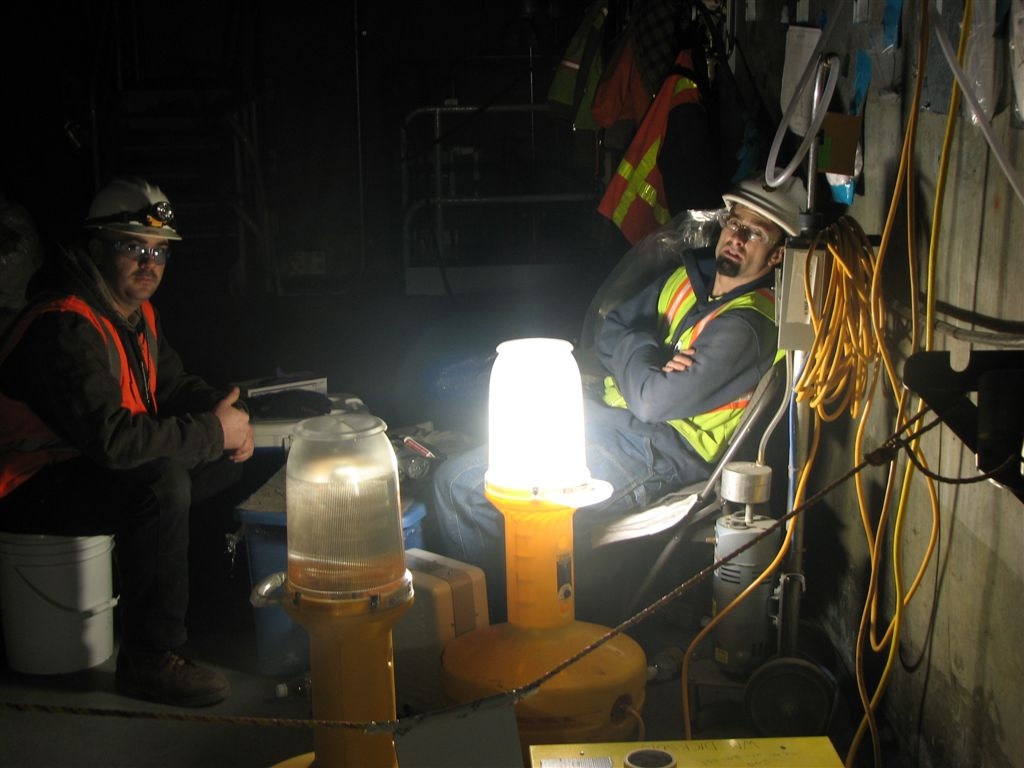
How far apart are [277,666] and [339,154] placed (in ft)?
15.1

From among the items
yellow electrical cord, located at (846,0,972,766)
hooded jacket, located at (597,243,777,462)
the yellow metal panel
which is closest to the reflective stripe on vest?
hooded jacket, located at (597,243,777,462)

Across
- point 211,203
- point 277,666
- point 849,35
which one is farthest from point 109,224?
point 211,203

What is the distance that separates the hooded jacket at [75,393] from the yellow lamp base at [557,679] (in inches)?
40.8

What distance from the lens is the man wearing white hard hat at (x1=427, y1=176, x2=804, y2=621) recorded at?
3338 millimetres

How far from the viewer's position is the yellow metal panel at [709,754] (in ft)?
6.52

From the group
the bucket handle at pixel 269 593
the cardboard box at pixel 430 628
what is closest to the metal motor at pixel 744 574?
the cardboard box at pixel 430 628

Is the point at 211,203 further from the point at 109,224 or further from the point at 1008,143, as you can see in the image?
the point at 1008,143

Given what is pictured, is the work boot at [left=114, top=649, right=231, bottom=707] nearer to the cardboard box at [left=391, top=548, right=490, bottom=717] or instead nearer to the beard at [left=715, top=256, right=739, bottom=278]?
the cardboard box at [left=391, top=548, right=490, bottom=717]

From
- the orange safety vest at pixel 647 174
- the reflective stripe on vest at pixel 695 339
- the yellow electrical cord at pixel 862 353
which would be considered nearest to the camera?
the yellow electrical cord at pixel 862 353

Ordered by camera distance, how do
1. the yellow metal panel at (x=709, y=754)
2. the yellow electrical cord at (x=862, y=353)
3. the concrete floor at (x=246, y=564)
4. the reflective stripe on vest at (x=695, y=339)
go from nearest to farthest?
the yellow metal panel at (x=709, y=754)
the yellow electrical cord at (x=862, y=353)
the concrete floor at (x=246, y=564)
the reflective stripe on vest at (x=695, y=339)

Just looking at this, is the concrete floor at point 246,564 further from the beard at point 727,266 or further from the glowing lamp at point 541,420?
the beard at point 727,266

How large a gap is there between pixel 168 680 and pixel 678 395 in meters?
1.67

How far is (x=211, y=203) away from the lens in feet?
21.5

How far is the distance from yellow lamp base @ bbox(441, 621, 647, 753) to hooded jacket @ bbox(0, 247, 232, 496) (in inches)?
40.8
